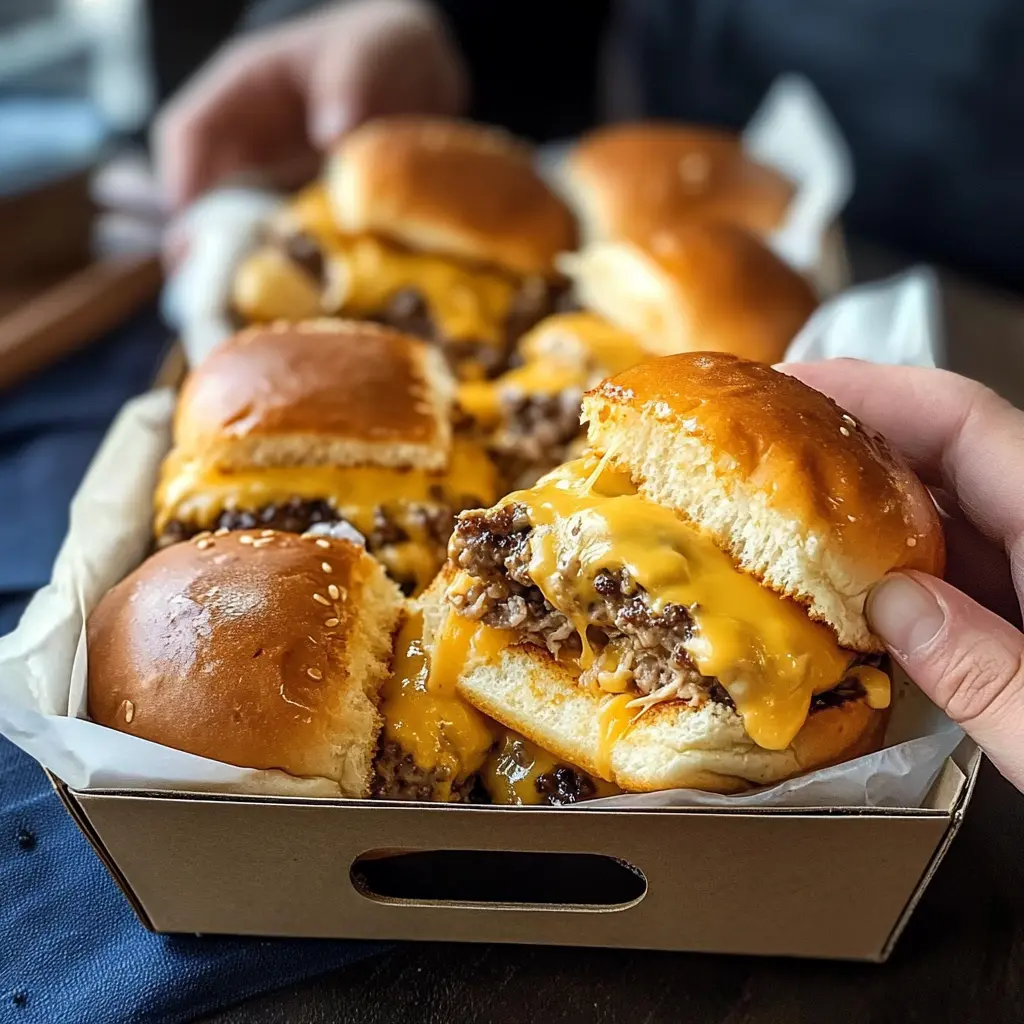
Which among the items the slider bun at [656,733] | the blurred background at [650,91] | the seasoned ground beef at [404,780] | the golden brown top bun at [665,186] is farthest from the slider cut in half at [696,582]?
the blurred background at [650,91]

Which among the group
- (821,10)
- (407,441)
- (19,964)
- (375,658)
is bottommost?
(19,964)

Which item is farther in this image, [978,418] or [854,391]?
[854,391]

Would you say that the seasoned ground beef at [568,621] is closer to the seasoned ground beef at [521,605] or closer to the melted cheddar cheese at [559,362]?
the seasoned ground beef at [521,605]

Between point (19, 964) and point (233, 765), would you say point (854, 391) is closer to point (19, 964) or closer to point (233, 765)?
point (233, 765)

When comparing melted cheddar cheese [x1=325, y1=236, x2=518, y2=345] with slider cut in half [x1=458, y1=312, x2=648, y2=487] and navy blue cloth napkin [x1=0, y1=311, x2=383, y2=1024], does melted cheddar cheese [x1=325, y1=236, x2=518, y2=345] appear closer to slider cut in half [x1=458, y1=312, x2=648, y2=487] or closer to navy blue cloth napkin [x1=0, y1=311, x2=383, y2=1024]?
slider cut in half [x1=458, y1=312, x2=648, y2=487]

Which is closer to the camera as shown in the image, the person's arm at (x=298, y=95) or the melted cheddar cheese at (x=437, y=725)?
the melted cheddar cheese at (x=437, y=725)

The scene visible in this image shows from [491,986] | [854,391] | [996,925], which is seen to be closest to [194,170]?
[854,391]
